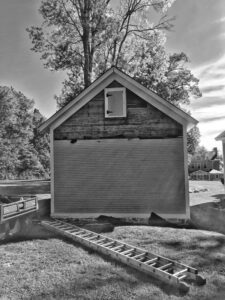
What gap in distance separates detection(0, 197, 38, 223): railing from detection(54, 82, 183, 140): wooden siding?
120 inches

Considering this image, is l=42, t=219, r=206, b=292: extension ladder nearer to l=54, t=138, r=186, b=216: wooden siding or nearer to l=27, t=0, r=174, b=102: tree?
l=54, t=138, r=186, b=216: wooden siding

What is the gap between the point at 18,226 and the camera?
29.3ft

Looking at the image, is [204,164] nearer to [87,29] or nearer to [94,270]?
[87,29]

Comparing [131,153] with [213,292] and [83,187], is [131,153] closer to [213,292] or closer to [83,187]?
[83,187]

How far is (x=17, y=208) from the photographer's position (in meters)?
9.07

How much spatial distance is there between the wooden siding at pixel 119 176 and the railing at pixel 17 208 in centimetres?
141

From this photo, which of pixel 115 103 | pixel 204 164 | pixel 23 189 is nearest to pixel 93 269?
pixel 115 103

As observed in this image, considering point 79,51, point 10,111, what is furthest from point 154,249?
point 10,111

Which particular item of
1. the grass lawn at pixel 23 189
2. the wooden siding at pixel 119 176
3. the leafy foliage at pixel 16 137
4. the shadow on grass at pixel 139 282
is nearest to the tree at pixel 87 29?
the grass lawn at pixel 23 189

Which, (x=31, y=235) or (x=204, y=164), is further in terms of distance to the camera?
(x=204, y=164)

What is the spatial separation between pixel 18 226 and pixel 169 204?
5.86 metres

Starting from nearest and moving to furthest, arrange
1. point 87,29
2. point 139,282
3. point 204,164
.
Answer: point 139,282 → point 87,29 → point 204,164

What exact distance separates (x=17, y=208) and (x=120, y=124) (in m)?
5.26

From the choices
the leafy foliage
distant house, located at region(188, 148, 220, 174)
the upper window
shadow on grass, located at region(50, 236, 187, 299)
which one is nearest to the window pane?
the upper window
